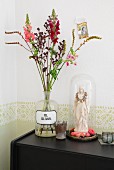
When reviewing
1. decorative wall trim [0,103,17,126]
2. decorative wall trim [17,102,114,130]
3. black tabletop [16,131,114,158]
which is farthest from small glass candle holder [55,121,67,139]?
decorative wall trim [0,103,17,126]

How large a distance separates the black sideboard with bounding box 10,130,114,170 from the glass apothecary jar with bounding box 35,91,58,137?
2.8 inches

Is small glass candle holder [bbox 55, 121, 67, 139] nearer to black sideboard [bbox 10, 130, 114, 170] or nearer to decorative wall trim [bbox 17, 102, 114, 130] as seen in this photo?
black sideboard [bbox 10, 130, 114, 170]

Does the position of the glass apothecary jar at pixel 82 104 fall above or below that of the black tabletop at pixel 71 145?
above

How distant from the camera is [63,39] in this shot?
1733 millimetres

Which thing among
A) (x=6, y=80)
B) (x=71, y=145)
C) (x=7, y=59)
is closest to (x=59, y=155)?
(x=71, y=145)

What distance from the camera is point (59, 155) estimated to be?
4.24ft

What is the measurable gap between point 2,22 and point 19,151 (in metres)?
0.97

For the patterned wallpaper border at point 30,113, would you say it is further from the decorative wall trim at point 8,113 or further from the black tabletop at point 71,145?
the black tabletop at point 71,145

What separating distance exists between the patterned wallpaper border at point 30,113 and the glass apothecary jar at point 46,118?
0.18 metres

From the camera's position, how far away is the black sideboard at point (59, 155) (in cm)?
121

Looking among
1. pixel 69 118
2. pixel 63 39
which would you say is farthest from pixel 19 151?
pixel 63 39

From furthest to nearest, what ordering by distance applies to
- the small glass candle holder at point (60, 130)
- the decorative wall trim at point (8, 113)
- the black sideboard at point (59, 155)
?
the decorative wall trim at point (8, 113) < the small glass candle holder at point (60, 130) < the black sideboard at point (59, 155)

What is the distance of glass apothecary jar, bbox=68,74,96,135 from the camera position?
4.90 ft

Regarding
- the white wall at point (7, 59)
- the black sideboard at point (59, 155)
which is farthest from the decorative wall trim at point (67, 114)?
the black sideboard at point (59, 155)
